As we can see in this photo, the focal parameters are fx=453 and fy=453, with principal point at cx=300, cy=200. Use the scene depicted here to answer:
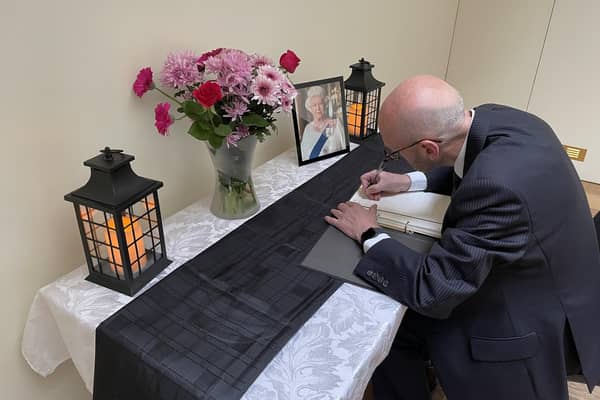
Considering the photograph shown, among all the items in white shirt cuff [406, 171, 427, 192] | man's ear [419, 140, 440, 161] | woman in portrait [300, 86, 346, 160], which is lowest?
white shirt cuff [406, 171, 427, 192]

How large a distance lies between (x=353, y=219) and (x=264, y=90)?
1.44 ft

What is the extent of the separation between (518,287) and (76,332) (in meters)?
1.05

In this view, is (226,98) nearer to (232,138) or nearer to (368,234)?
(232,138)

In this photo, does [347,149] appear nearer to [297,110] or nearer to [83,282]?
[297,110]

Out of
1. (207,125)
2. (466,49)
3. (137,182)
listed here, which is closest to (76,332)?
(137,182)

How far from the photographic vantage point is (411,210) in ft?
4.43

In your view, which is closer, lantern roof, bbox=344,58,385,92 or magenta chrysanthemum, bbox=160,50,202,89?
magenta chrysanthemum, bbox=160,50,202,89

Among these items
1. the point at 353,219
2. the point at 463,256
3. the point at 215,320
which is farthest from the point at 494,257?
the point at 215,320

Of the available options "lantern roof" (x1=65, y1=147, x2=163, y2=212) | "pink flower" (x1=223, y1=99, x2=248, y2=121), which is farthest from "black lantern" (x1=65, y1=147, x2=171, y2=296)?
"pink flower" (x1=223, y1=99, x2=248, y2=121)

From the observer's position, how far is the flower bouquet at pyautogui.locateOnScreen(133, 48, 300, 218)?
1.14 meters

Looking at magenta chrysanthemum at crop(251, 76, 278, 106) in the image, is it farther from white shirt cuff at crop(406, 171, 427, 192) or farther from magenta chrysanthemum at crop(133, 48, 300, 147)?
white shirt cuff at crop(406, 171, 427, 192)

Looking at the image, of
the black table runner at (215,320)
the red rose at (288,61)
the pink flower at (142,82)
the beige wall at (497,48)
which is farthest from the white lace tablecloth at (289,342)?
the beige wall at (497,48)

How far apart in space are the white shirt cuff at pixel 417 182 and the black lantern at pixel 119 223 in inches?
31.8

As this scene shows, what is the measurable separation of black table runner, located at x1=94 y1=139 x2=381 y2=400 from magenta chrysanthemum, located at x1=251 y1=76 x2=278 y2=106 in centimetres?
38
